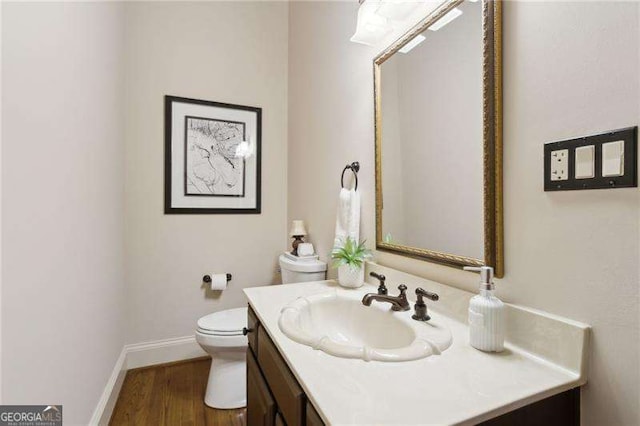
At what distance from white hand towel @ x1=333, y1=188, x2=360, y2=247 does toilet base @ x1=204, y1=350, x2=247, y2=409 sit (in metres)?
0.90

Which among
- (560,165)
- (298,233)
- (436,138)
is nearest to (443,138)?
(436,138)

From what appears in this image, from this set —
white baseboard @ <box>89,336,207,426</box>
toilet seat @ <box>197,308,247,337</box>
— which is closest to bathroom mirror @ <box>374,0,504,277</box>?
toilet seat @ <box>197,308,247,337</box>

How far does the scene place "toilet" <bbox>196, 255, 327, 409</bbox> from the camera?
1.68 meters

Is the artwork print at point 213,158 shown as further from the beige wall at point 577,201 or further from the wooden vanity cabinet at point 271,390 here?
the beige wall at point 577,201

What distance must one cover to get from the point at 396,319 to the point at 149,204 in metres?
1.88

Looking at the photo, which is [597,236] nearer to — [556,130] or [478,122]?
[556,130]

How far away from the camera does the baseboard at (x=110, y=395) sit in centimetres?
143

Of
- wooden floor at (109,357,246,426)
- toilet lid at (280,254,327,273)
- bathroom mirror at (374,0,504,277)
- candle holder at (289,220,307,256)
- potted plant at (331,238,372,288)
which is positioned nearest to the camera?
bathroom mirror at (374,0,504,277)

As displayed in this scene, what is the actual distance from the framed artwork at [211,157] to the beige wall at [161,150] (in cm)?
6

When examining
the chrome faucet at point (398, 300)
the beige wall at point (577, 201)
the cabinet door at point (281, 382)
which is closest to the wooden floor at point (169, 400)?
the cabinet door at point (281, 382)

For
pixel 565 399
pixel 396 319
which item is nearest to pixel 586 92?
pixel 565 399

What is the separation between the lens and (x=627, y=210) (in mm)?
601

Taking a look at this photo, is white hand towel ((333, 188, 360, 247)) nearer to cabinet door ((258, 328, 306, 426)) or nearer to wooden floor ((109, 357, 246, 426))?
cabinet door ((258, 328, 306, 426))

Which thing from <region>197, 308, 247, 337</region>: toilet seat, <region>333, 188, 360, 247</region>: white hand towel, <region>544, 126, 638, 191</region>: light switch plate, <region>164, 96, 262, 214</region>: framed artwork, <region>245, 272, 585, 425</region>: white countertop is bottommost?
<region>197, 308, 247, 337</region>: toilet seat
